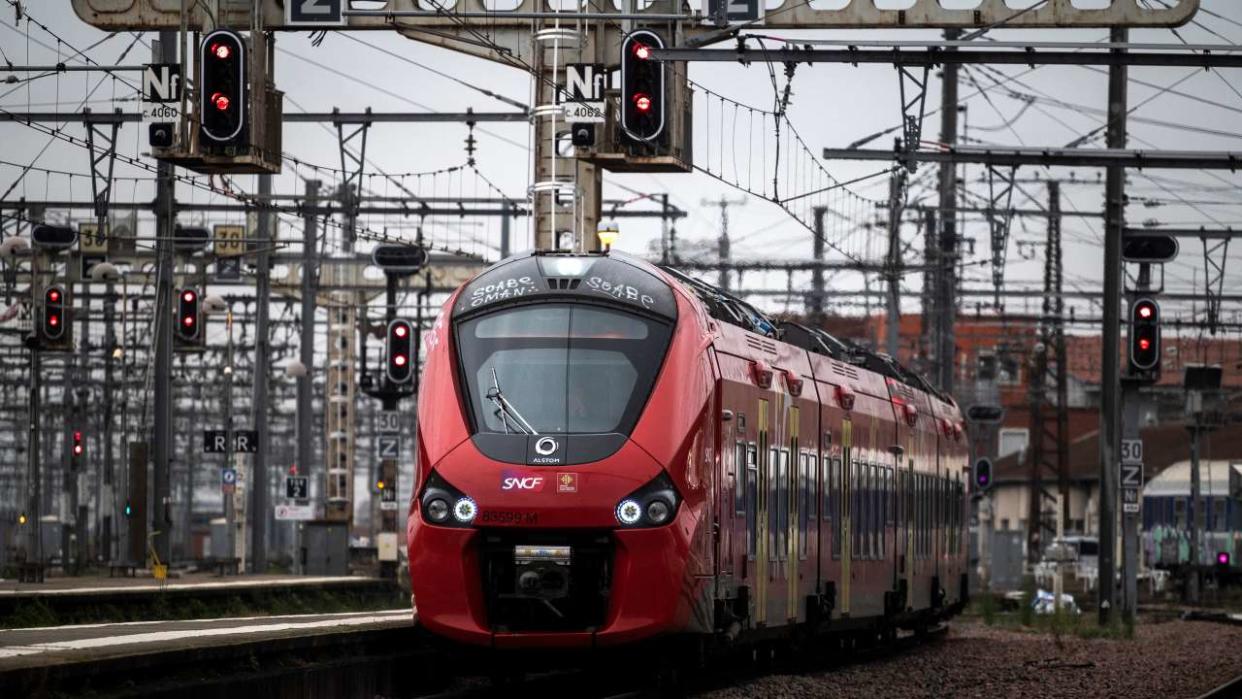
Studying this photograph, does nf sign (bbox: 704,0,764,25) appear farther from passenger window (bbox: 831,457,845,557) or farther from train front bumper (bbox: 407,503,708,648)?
train front bumper (bbox: 407,503,708,648)

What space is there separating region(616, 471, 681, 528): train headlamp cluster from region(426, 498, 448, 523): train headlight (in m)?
1.29

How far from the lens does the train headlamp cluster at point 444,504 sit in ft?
52.2

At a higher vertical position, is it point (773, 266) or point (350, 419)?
point (773, 266)

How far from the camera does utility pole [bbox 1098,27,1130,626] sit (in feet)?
117

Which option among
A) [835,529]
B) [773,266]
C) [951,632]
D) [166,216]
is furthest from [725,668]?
[773,266]

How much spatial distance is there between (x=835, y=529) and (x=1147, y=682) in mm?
3576

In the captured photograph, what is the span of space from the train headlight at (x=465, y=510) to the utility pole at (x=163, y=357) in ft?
71.4

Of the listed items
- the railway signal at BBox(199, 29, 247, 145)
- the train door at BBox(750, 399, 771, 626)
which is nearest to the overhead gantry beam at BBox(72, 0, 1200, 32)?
the railway signal at BBox(199, 29, 247, 145)

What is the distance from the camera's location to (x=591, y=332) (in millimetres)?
16500

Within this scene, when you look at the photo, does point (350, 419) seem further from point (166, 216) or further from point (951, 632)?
point (951, 632)

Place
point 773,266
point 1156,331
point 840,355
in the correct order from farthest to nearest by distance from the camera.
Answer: point 773,266 < point 1156,331 < point 840,355

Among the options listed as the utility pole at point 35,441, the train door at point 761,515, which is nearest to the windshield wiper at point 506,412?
the train door at point 761,515

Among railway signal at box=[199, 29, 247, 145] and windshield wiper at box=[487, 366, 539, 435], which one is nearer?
windshield wiper at box=[487, 366, 539, 435]

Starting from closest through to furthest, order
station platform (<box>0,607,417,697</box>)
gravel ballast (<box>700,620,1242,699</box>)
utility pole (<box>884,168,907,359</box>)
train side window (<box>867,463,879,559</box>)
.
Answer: station platform (<box>0,607,417,697</box>) → gravel ballast (<box>700,620,1242,699</box>) → train side window (<box>867,463,879,559</box>) → utility pole (<box>884,168,907,359</box>)
